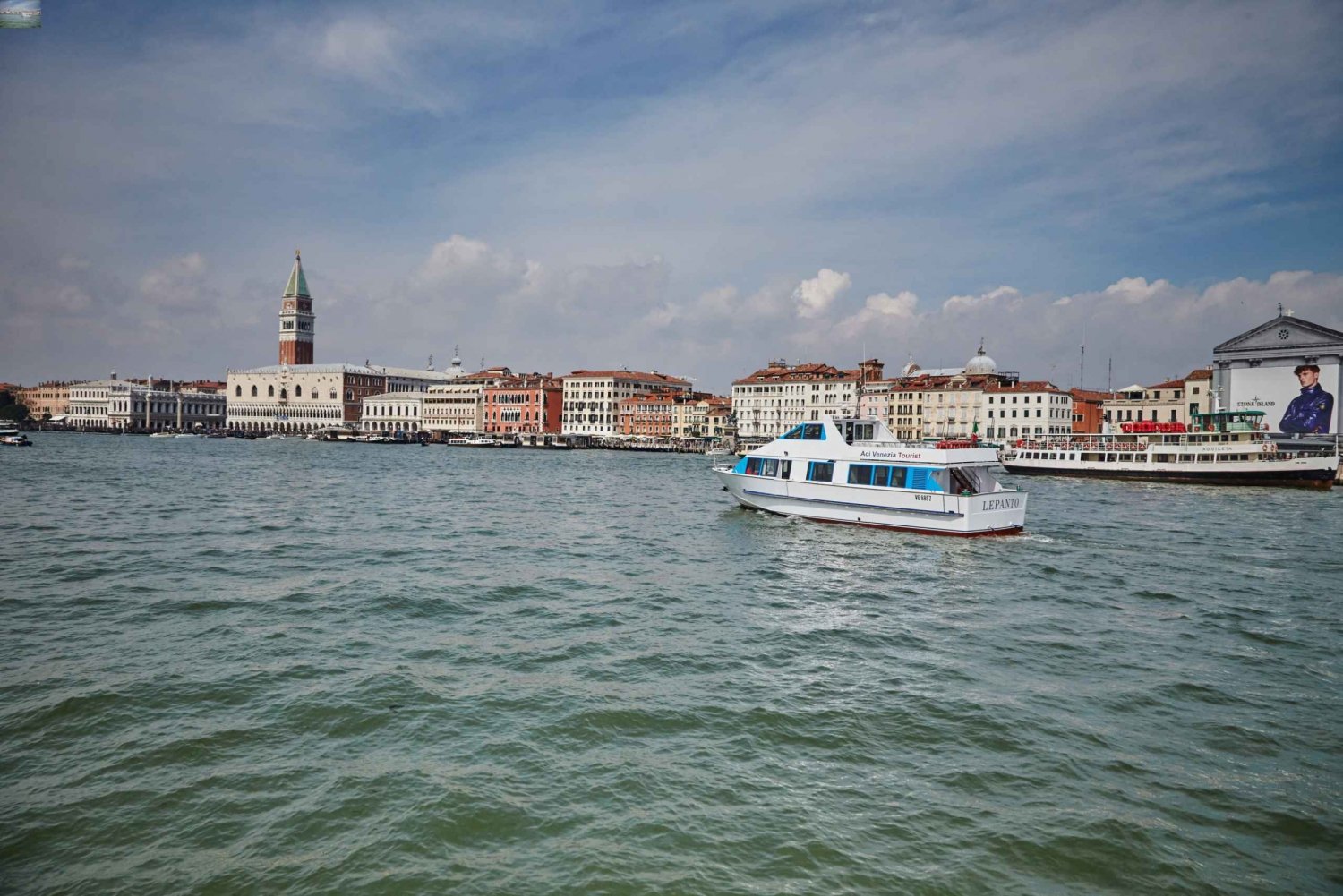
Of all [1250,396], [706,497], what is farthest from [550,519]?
[1250,396]

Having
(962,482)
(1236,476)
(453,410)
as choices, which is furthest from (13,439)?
(1236,476)

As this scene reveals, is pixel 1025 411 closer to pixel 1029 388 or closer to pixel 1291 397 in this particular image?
pixel 1029 388

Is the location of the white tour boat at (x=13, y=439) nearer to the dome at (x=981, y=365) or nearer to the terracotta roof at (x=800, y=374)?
the terracotta roof at (x=800, y=374)

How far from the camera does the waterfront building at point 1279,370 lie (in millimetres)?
56406

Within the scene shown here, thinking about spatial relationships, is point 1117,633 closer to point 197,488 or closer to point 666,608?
point 666,608

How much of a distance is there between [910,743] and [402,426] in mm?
128907

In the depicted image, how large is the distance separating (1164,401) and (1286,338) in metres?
20.4

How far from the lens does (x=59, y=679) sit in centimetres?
848

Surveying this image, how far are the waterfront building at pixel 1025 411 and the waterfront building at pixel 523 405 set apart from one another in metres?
58.2

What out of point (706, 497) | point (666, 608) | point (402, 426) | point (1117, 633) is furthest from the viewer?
point (402, 426)

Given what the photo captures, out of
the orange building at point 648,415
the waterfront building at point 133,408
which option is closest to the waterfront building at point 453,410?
the orange building at point 648,415

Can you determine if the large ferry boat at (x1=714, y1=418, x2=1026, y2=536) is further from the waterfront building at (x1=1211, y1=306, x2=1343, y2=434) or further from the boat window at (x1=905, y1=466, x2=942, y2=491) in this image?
the waterfront building at (x1=1211, y1=306, x2=1343, y2=434)

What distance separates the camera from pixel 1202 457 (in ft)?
145

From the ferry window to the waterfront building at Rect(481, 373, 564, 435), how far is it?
92.0 metres
